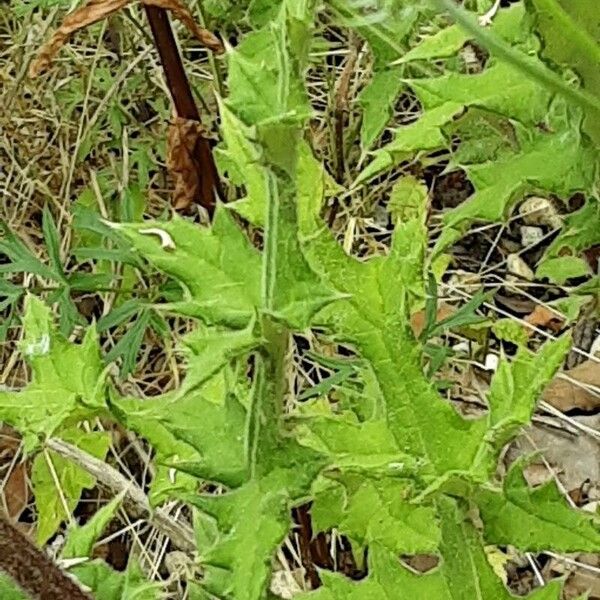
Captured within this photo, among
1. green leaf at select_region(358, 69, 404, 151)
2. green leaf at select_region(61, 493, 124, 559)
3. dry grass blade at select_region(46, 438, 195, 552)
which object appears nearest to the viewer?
green leaf at select_region(61, 493, 124, 559)

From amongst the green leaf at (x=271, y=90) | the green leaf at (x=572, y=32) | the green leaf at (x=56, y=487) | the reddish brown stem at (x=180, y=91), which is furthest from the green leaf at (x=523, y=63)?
the green leaf at (x=56, y=487)

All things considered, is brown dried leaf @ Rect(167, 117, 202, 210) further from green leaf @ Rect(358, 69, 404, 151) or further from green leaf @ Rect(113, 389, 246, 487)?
green leaf @ Rect(113, 389, 246, 487)

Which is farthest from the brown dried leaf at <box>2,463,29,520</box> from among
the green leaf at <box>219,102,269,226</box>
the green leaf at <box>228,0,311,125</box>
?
the green leaf at <box>228,0,311,125</box>


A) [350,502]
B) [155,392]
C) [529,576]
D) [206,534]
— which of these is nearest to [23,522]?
[155,392]

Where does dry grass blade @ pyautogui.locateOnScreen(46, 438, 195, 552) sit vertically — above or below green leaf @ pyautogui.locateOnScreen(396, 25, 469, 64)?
below

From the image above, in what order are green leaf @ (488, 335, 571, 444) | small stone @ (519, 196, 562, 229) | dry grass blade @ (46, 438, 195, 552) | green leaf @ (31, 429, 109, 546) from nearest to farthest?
green leaf @ (488, 335, 571, 444), dry grass blade @ (46, 438, 195, 552), green leaf @ (31, 429, 109, 546), small stone @ (519, 196, 562, 229)

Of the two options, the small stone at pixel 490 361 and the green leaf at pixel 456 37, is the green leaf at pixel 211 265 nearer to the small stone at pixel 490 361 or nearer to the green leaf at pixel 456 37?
the green leaf at pixel 456 37
